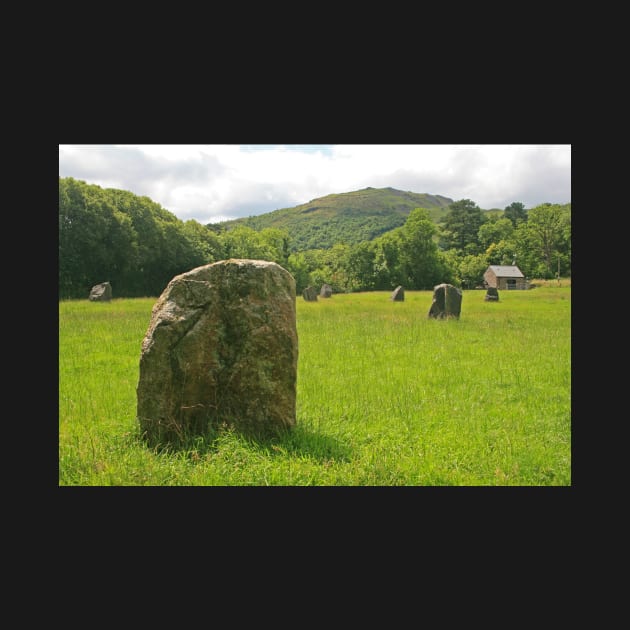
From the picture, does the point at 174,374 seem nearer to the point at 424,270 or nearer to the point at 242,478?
the point at 242,478

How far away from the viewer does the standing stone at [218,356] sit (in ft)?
17.0

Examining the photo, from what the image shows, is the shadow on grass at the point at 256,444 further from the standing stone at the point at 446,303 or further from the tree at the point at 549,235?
the tree at the point at 549,235

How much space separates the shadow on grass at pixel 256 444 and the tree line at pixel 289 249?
32159 millimetres

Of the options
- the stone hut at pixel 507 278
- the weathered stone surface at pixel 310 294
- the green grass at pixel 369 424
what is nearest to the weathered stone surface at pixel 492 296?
the weathered stone surface at pixel 310 294

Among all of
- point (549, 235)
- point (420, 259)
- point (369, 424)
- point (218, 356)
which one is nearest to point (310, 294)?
point (369, 424)

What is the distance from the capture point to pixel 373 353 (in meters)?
11.7

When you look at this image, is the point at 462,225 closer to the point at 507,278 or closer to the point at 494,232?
the point at 494,232

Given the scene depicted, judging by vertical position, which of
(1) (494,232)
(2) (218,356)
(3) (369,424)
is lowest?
(3) (369,424)

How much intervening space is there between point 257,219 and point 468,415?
418 feet

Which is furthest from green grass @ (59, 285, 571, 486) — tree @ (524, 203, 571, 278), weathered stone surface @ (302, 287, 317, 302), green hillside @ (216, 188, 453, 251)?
green hillside @ (216, 188, 453, 251)

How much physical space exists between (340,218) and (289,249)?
79640 mm

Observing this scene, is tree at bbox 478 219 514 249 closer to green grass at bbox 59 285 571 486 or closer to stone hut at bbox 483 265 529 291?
stone hut at bbox 483 265 529 291

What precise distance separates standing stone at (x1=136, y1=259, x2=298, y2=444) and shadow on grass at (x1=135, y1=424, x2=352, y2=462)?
0.07 meters

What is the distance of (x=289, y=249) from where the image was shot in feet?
237
